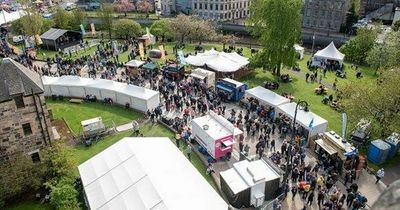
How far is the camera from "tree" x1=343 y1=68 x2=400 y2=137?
24.8m

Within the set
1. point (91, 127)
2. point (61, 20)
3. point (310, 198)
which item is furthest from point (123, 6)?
point (310, 198)

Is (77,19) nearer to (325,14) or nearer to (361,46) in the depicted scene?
(325,14)

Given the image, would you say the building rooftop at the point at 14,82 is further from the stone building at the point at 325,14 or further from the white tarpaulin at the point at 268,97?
the stone building at the point at 325,14

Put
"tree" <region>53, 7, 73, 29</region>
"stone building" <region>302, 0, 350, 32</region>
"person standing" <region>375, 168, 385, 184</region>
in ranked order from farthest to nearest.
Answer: "stone building" <region>302, 0, 350, 32</region>, "tree" <region>53, 7, 73, 29</region>, "person standing" <region>375, 168, 385, 184</region>

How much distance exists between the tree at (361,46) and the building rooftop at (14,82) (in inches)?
1605

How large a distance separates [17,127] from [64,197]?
552 cm

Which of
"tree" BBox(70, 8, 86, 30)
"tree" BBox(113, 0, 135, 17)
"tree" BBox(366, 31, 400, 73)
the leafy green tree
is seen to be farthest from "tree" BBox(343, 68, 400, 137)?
"tree" BBox(113, 0, 135, 17)

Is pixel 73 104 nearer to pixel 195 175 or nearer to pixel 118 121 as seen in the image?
pixel 118 121

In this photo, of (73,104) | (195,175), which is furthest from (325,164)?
(73,104)

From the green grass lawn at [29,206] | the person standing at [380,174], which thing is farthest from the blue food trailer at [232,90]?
the green grass lawn at [29,206]

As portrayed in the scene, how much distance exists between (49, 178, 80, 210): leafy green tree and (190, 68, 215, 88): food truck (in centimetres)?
1954

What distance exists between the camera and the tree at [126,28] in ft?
189

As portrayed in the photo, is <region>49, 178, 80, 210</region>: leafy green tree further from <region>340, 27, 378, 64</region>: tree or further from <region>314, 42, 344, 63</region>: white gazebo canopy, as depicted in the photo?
<region>340, 27, 378, 64</region>: tree

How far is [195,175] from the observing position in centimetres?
2012
